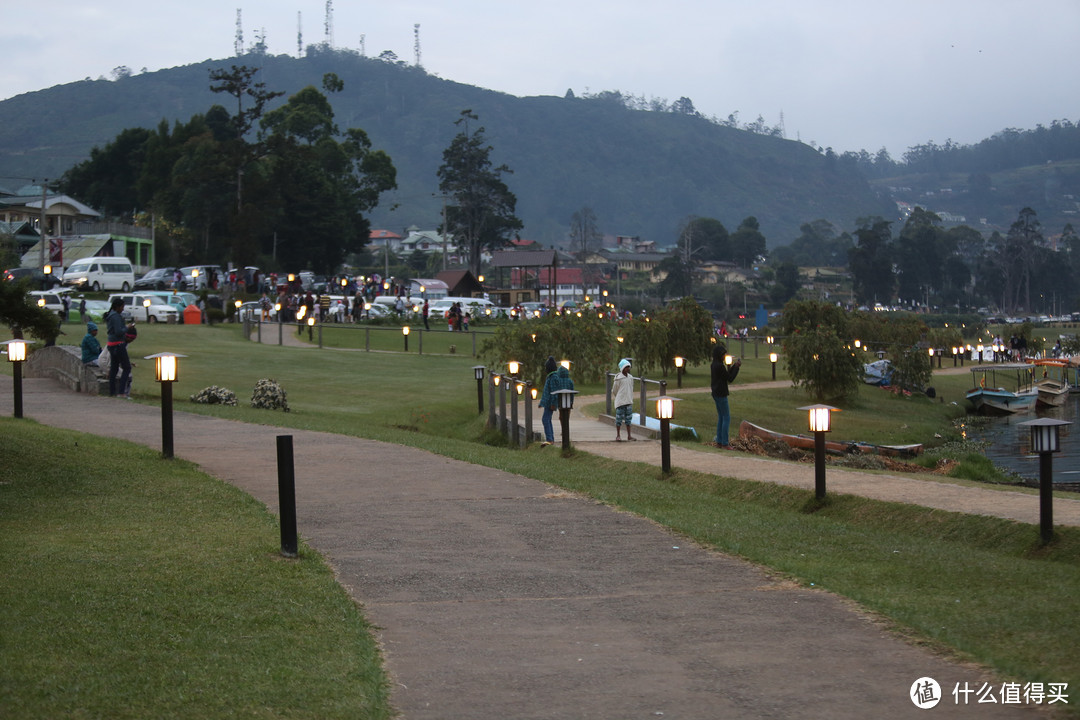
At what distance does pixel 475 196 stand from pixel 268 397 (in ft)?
357

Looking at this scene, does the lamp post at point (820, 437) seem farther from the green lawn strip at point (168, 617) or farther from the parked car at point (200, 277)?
the parked car at point (200, 277)

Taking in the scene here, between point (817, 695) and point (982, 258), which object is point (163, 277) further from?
point (982, 258)

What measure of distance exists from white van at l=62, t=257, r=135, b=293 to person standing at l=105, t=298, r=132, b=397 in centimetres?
3658

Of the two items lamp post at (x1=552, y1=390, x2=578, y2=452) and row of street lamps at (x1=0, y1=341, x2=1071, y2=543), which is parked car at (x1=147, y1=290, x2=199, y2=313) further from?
lamp post at (x1=552, y1=390, x2=578, y2=452)

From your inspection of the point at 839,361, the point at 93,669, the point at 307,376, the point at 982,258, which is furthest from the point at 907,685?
the point at 982,258

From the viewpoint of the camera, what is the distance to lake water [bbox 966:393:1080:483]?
91.4 feet

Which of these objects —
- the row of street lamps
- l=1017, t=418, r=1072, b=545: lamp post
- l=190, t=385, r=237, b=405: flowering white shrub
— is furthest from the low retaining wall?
l=1017, t=418, r=1072, b=545: lamp post

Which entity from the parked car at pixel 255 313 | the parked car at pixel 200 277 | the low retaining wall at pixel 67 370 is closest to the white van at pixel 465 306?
the parked car at pixel 255 313

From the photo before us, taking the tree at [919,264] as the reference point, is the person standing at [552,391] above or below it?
below

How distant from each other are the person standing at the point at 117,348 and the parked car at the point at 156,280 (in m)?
39.2

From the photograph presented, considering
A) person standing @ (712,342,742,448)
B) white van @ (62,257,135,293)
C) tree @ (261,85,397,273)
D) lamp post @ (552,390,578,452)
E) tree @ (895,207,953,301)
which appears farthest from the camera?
tree @ (895,207,953,301)

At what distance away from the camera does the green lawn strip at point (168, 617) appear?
5504 mm

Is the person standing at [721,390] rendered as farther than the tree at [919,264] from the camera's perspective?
No

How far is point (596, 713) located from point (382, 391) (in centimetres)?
2433
